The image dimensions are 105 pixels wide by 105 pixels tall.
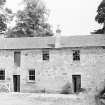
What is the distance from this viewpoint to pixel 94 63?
100 ft

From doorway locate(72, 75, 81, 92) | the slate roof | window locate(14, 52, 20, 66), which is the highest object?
the slate roof

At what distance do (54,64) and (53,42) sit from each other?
121 inches

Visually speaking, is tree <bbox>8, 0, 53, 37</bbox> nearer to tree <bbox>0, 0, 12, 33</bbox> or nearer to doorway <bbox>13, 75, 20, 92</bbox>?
tree <bbox>0, 0, 12, 33</bbox>

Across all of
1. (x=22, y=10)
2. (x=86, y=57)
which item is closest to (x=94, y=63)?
(x=86, y=57)

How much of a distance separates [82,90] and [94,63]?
3.72m

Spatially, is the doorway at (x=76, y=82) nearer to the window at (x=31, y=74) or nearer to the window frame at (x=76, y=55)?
the window frame at (x=76, y=55)

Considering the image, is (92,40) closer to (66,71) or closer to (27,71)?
(66,71)

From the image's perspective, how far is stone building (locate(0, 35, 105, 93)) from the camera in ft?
100.0

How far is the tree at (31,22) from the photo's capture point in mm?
55000

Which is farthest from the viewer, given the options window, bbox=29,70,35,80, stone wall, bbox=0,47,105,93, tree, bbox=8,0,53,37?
tree, bbox=8,0,53,37

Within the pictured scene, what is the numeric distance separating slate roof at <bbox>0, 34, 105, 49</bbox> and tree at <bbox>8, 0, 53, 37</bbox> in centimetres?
1993

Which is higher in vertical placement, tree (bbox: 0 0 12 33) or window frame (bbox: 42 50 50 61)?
tree (bbox: 0 0 12 33)

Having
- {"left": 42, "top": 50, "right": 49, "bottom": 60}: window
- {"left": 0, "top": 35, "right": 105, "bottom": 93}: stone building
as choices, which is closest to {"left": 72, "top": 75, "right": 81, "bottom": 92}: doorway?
{"left": 0, "top": 35, "right": 105, "bottom": 93}: stone building

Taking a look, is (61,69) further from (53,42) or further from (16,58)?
(16,58)
